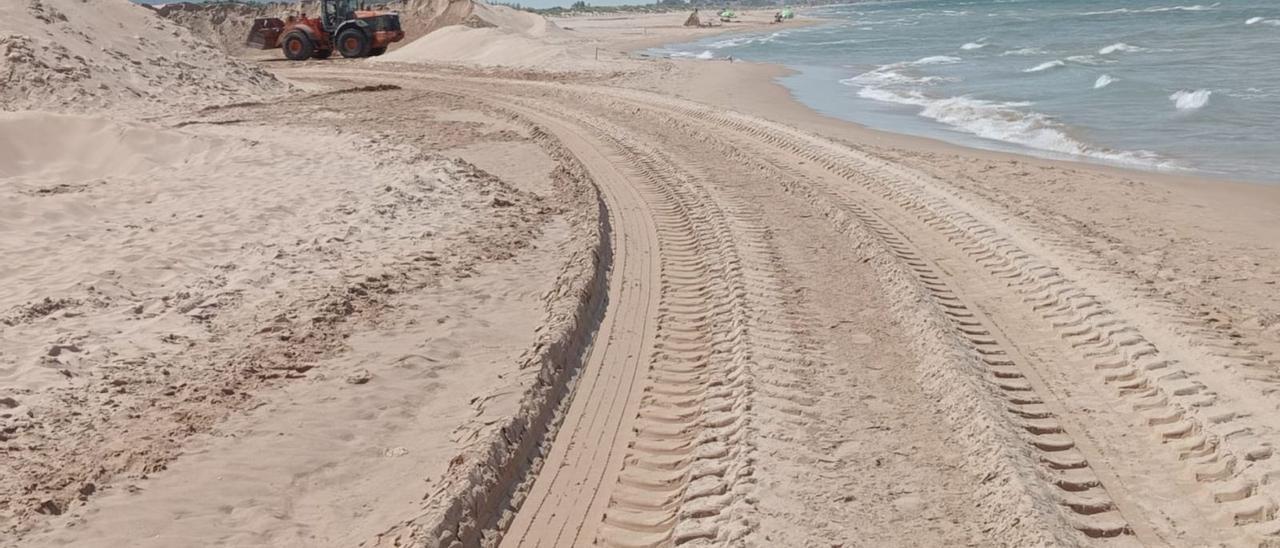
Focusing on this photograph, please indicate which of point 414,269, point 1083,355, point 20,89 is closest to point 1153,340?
point 1083,355

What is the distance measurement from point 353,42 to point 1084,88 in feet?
63.7

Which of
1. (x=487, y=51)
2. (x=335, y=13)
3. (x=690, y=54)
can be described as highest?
(x=335, y=13)

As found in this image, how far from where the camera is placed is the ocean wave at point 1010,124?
14180 millimetres

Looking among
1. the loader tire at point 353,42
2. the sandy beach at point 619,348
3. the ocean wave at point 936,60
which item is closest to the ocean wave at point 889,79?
the ocean wave at point 936,60

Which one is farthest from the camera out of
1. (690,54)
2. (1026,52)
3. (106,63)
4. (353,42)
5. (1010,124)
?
(690,54)

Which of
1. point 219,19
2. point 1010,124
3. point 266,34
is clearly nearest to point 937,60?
point 1010,124

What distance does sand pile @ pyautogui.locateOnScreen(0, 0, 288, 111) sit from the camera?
48.4 feet

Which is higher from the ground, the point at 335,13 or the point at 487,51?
the point at 335,13

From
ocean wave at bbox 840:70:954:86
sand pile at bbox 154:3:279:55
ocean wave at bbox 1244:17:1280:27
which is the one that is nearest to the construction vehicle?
sand pile at bbox 154:3:279:55

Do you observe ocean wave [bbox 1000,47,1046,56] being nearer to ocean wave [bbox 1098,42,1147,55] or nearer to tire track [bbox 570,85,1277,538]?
ocean wave [bbox 1098,42,1147,55]

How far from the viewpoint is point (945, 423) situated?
5.13m

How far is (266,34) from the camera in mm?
32250

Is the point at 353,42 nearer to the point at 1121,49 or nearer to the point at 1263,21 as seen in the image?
the point at 1121,49

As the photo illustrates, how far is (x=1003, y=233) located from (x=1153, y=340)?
258 cm
